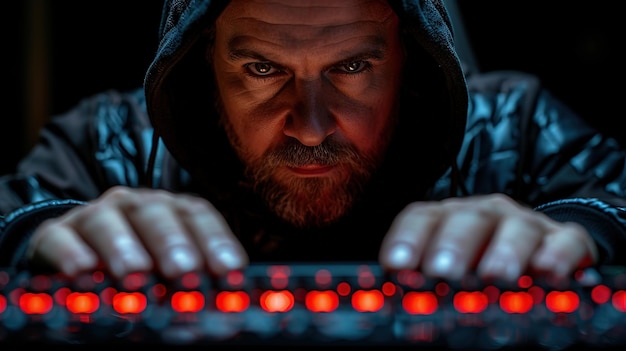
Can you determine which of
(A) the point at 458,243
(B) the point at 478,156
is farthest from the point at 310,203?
(A) the point at 458,243

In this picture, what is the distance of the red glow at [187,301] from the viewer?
1.86 ft

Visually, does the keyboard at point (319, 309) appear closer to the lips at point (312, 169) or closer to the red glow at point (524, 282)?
the red glow at point (524, 282)

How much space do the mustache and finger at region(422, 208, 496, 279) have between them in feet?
1.21

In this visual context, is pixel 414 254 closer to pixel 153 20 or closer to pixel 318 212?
pixel 318 212

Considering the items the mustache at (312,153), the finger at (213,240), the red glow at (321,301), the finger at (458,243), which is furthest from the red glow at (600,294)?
the mustache at (312,153)

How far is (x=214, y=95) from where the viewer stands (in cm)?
126

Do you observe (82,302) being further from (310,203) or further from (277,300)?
(310,203)

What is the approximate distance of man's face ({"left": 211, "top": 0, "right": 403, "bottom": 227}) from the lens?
1.01 metres

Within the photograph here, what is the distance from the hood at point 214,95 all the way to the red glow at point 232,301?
49cm

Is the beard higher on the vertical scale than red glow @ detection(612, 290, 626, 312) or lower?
lower

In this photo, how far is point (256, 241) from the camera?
49.4 inches

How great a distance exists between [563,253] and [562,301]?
0.42 ft

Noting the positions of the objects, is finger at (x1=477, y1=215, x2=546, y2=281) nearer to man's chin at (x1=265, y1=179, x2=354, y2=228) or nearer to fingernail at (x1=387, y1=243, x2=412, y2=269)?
fingernail at (x1=387, y1=243, x2=412, y2=269)

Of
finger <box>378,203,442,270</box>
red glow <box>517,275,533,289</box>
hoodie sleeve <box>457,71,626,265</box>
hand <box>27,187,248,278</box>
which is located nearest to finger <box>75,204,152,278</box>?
hand <box>27,187,248,278</box>
